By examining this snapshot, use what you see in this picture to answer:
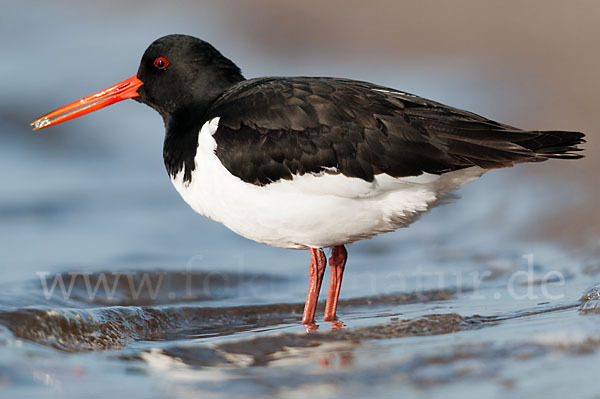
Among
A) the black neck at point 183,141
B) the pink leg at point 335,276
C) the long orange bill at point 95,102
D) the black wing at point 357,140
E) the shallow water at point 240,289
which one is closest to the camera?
the shallow water at point 240,289

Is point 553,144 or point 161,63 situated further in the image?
point 161,63

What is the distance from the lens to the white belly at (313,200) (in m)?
4.84

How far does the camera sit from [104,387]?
12.5ft

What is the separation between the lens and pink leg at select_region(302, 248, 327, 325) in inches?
213

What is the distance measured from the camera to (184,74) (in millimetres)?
5648

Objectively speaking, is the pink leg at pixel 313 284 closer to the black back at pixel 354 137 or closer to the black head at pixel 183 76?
the black back at pixel 354 137

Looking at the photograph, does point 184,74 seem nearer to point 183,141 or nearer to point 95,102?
point 183,141

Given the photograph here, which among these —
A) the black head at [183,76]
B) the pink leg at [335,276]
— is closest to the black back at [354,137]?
the black head at [183,76]

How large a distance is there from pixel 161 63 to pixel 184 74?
216 mm

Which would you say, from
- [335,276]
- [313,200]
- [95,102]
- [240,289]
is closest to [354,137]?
[313,200]

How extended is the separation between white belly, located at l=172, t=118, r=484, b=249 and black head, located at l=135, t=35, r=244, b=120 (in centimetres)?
61

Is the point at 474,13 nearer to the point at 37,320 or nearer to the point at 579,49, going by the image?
the point at 579,49

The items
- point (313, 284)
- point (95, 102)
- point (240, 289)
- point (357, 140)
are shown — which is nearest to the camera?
point (357, 140)

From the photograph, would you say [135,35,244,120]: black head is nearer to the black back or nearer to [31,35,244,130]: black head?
[31,35,244,130]: black head
